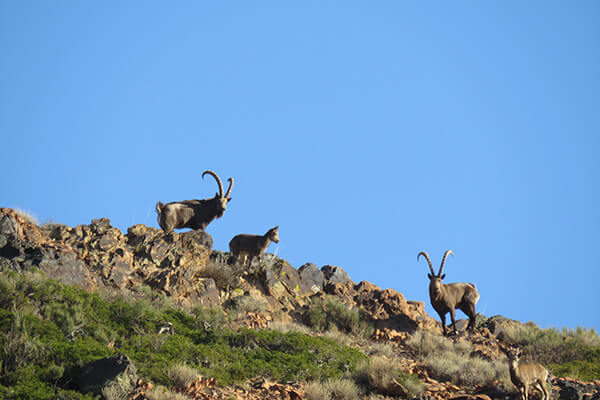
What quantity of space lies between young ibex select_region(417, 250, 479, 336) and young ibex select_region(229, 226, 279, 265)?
5.83m

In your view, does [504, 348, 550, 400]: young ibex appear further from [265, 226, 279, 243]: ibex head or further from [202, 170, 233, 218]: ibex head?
[202, 170, 233, 218]: ibex head

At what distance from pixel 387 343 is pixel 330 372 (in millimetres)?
5478

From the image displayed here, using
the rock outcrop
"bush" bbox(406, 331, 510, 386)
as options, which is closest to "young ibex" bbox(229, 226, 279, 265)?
the rock outcrop

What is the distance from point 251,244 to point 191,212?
8.32 ft

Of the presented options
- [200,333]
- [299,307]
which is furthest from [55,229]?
[299,307]

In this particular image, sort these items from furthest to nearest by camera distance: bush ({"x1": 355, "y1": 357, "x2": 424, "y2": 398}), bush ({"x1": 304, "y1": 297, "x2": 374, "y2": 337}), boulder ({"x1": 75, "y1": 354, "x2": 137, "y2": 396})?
1. bush ({"x1": 304, "y1": 297, "x2": 374, "y2": 337})
2. bush ({"x1": 355, "y1": 357, "x2": 424, "y2": 398})
3. boulder ({"x1": 75, "y1": 354, "x2": 137, "y2": 396})

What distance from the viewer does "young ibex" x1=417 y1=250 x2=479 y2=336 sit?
2066 cm

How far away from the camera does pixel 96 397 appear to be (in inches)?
363

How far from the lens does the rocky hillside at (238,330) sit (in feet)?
35.3

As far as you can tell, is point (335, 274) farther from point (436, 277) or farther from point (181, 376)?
point (181, 376)

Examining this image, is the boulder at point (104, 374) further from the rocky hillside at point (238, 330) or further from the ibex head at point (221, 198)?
the ibex head at point (221, 198)

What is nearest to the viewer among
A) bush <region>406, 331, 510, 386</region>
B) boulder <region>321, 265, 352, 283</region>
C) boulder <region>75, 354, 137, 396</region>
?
boulder <region>75, 354, 137, 396</region>

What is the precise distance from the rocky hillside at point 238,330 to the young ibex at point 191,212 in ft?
4.62

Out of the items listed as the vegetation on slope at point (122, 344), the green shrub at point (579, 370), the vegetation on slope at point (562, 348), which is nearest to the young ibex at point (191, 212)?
the vegetation on slope at point (122, 344)
